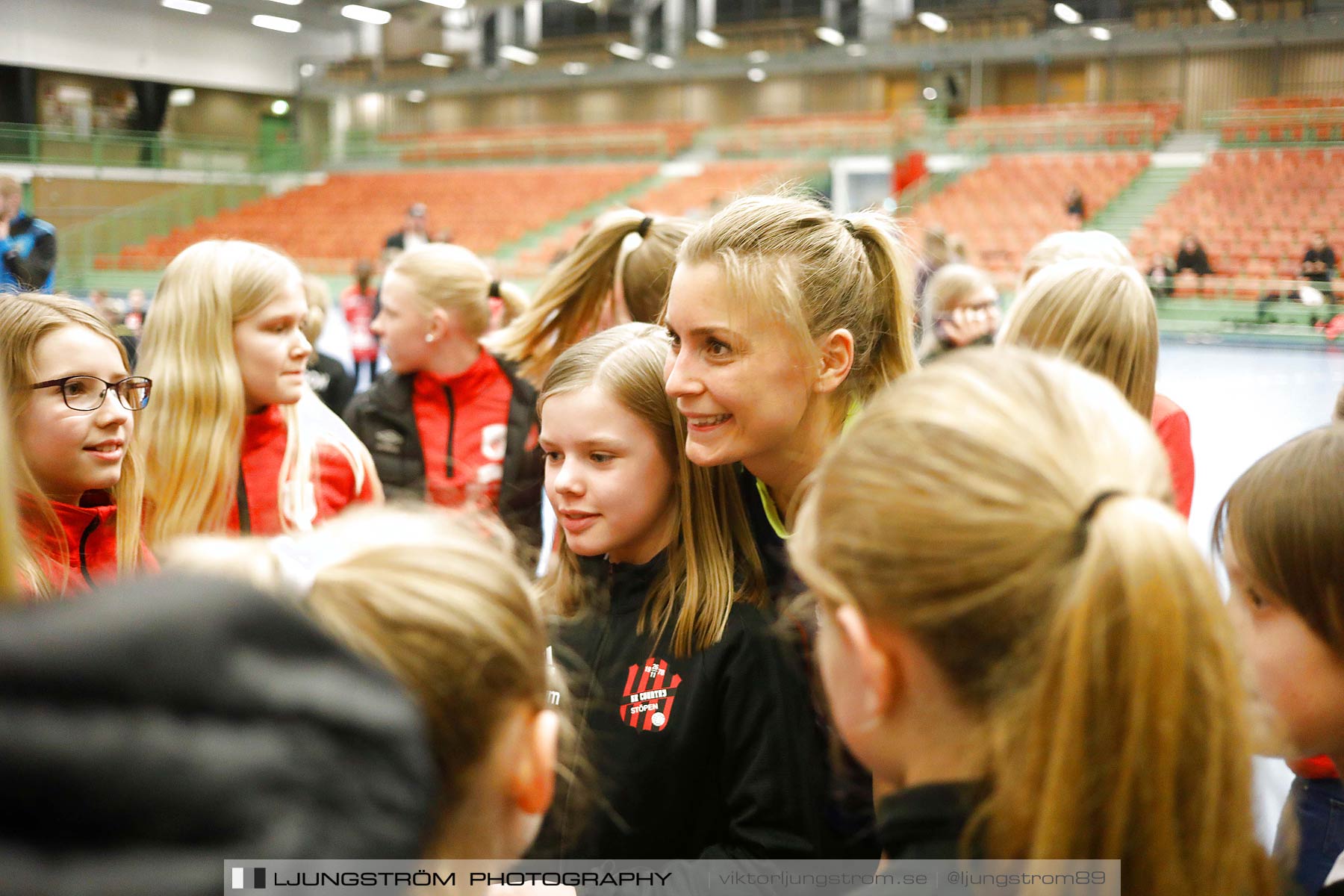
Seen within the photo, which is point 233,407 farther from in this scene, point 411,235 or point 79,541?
point 411,235

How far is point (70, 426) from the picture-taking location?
6.16ft

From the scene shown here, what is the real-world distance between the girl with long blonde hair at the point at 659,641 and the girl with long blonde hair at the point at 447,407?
147 cm

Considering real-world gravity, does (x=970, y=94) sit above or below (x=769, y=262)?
above

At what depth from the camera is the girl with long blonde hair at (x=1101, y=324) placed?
1990 millimetres

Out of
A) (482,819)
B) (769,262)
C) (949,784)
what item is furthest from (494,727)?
(769,262)

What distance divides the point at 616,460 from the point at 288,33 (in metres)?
5.60

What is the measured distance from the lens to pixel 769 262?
167cm

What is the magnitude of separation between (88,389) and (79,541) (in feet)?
1.00

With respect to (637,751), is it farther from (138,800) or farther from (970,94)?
(970,94)

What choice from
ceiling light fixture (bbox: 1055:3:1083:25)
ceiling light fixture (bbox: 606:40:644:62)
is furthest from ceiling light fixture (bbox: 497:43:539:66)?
ceiling light fixture (bbox: 1055:3:1083:25)

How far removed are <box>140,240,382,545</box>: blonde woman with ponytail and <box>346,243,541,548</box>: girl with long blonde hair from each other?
540 mm

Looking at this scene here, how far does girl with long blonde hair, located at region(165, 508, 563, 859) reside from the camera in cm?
85

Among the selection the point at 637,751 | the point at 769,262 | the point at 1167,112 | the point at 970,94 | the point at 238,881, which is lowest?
the point at 637,751

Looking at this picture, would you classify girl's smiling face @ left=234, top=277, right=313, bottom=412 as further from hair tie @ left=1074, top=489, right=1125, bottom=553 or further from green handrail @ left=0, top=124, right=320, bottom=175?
green handrail @ left=0, top=124, right=320, bottom=175
